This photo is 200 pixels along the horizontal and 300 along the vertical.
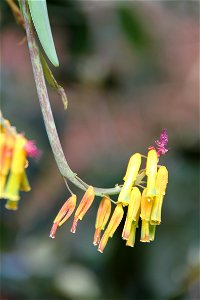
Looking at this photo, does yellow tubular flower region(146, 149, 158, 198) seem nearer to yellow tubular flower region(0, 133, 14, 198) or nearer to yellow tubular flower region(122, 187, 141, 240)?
yellow tubular flower region(122, 187, 141, 240)

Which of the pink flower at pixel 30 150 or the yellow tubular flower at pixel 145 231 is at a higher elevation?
the pink flower at pixel 30 150

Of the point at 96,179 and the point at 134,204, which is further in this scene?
the point at 96,179

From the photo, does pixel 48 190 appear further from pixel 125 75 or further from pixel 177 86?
pixel 177 86

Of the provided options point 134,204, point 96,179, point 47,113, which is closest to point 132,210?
point 134,204

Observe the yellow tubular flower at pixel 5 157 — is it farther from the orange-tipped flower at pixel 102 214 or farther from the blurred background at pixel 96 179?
the blurred background at pixel 96 179

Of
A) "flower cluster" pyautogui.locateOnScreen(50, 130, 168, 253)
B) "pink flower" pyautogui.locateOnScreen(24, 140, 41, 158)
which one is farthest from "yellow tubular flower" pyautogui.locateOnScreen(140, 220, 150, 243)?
"pink flower" pyautogui.locateOnScreen(24, 140, 41, 158)

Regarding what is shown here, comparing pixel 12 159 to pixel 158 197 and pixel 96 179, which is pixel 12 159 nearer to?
pixel 158 197

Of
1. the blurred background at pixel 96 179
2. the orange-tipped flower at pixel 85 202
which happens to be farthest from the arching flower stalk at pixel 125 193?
the blurred background at pixel 96 179
